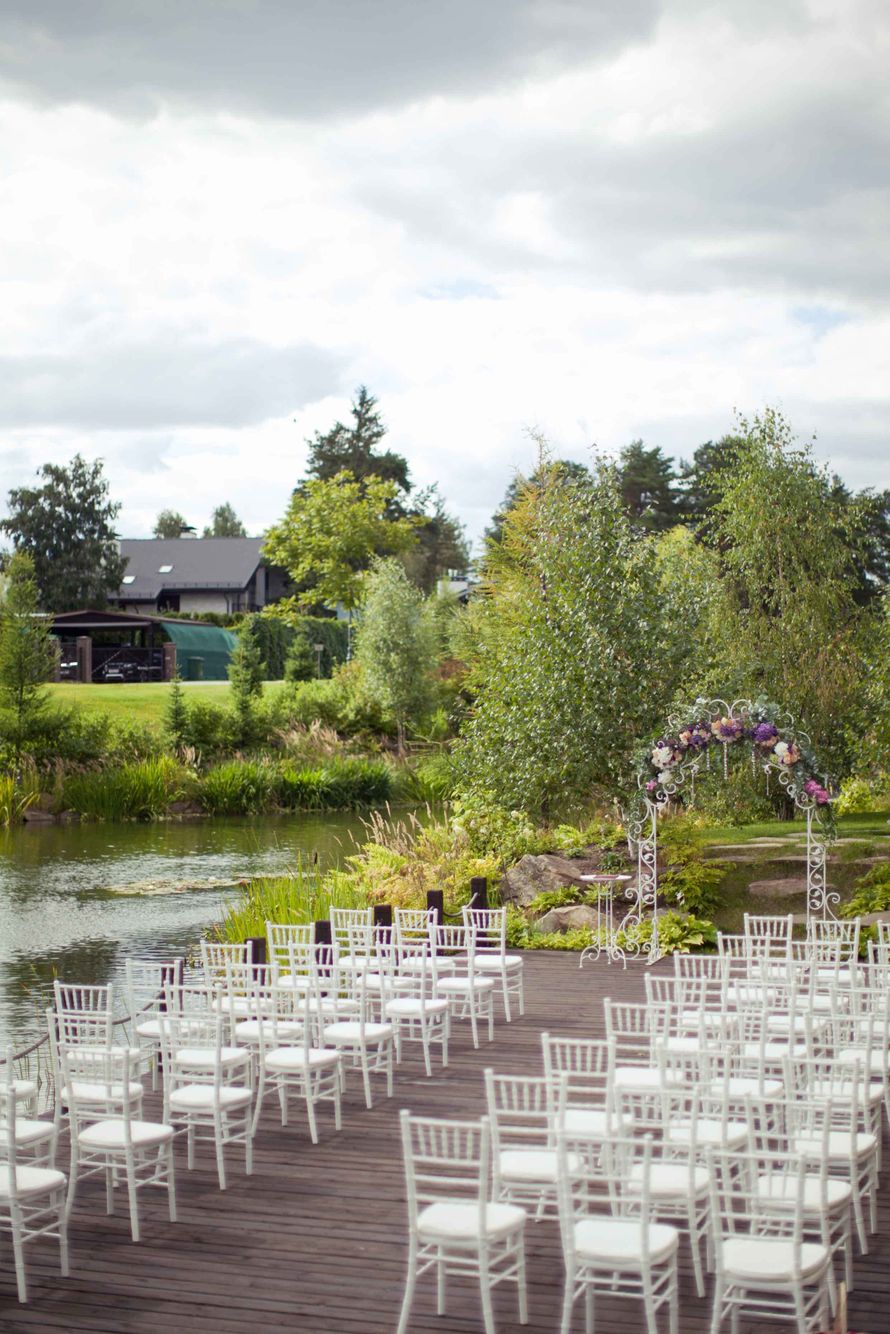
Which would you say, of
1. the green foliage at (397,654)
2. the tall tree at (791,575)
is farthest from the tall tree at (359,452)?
the tall tree at (791,575)

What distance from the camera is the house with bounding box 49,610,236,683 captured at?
5209cm

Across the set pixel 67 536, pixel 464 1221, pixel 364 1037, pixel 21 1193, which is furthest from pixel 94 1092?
pixel 67 536

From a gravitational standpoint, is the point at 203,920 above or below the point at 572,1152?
below

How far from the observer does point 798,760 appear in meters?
15.0

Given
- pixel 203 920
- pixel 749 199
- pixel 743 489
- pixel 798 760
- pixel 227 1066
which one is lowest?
pixel 203 920

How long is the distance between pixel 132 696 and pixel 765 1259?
138ft

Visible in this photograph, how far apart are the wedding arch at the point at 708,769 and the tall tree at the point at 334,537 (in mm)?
39254

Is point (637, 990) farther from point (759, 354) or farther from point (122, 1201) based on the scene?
point (759, 354)

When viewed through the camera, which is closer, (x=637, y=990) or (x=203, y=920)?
(x=637, y=990)

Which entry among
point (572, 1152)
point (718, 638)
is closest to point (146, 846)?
point (718, 638)

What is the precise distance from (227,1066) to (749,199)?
15670 mm

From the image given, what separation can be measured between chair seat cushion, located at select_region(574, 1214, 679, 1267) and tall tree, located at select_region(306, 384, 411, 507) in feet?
214

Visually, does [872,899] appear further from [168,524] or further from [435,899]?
[168,524]

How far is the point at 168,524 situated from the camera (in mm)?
108938
